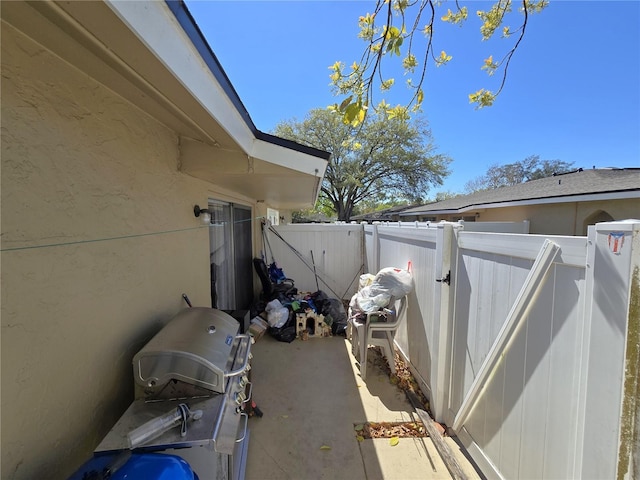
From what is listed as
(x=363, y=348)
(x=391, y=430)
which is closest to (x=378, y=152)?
(x=363, y=348)

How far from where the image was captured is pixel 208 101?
153cm

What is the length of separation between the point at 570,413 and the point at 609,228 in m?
0.99

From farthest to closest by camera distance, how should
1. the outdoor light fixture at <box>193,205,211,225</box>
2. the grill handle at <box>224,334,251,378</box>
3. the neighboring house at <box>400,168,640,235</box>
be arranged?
the neighboring house at <box>400,168,640,235</box> → the outdoor light fixture at <box>193,205,211,225</box> → the grill handle at <box>224,334,251,378</box>

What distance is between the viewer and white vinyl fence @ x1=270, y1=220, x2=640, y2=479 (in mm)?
1087

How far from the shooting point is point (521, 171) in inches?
1257

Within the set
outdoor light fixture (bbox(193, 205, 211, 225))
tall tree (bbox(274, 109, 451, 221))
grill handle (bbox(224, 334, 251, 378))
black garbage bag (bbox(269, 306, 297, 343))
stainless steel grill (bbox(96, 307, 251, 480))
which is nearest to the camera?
stainless steel grill (bbox(96, 307, 251, 480))

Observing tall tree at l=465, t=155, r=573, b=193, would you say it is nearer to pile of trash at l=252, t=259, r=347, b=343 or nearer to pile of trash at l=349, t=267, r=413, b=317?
pile of trash at l=252, t=259, r=347, b=343

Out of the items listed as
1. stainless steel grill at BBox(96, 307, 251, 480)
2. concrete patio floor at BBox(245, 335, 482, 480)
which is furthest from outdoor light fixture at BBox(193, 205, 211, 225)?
concrete patio floor at BBox(245, 335, 482, 480)

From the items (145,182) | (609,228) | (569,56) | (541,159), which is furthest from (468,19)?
(541,159)

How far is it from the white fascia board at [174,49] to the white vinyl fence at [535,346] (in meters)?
2.04

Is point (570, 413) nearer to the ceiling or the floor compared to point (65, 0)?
nearer to the floor

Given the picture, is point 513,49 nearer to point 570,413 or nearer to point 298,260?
point 570,413

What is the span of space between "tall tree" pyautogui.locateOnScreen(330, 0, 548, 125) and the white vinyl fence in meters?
1.36

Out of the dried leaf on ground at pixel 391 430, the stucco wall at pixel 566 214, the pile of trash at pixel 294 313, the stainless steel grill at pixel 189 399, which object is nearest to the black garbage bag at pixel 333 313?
the pile of trash at pixel 294 313
